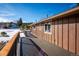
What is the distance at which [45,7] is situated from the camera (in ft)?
48.7

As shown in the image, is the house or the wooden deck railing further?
the house

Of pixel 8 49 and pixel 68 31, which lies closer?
pixel 8 49

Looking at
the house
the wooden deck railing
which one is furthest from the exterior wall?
the wooden deck railing

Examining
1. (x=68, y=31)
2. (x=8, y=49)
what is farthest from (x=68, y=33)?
(x=8, y=49)

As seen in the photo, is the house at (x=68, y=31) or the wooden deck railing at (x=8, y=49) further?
the house at (x=68, y=31)

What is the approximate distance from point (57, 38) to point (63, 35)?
1.19 metres

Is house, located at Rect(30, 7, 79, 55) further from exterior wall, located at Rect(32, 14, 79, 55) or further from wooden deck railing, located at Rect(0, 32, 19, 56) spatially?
wooden deck railing, located at Rect(0, 32, 19, 56)

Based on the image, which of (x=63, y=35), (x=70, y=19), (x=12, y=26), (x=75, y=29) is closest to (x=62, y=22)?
(x=63, y=35)

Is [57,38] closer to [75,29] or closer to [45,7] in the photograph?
[75,29]

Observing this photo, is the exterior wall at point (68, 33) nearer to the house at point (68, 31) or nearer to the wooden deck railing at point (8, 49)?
the house at point (68, 31)

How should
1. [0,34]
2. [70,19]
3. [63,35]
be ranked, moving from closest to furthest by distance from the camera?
1. [70,19]
2. [63,35]
3. [0,34]

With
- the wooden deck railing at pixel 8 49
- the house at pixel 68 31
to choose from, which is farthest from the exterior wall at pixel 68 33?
the wooden deck railing at pixel 8 49

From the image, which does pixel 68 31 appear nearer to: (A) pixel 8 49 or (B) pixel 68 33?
(B) pixel 68 33

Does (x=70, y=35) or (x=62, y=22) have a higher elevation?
(x=62, y=22)
